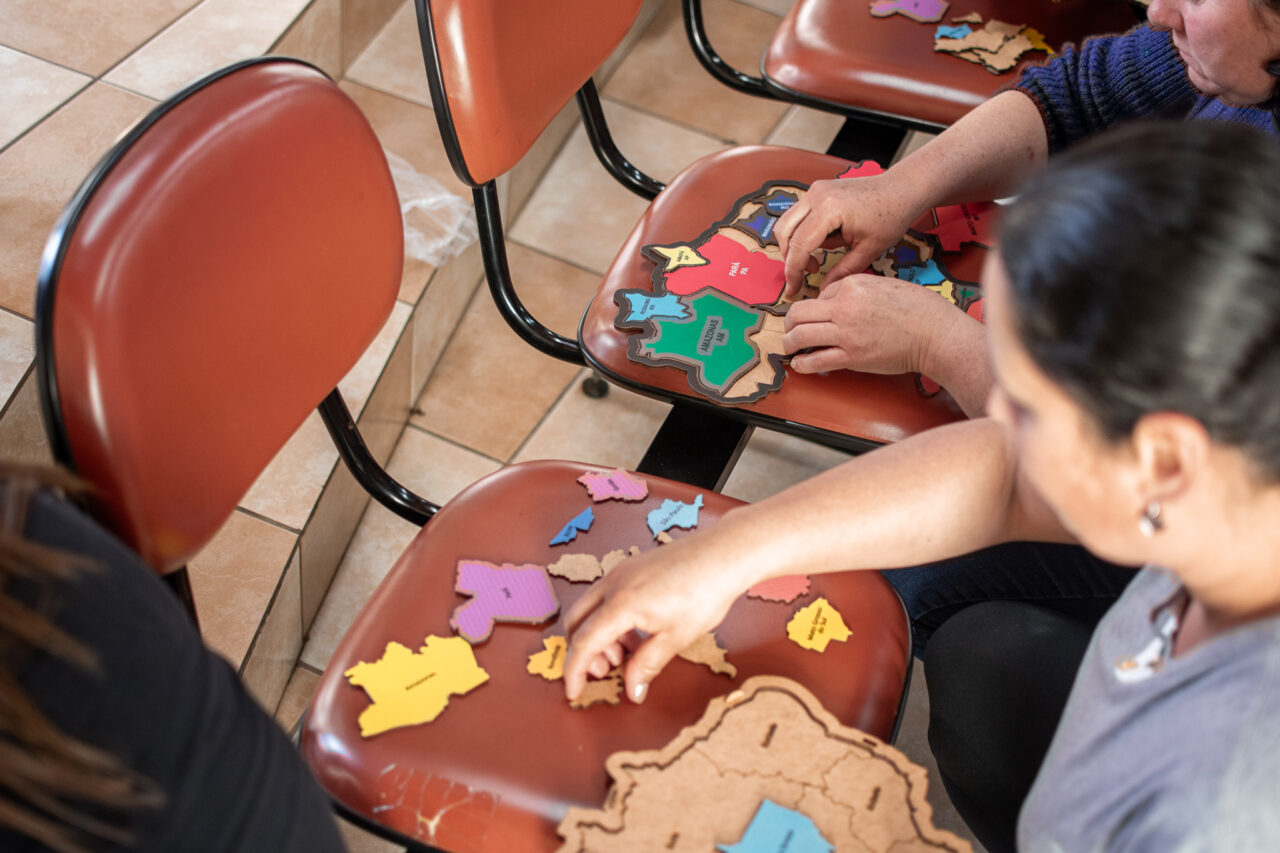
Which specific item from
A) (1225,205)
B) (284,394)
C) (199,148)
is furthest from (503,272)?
(1225,205)

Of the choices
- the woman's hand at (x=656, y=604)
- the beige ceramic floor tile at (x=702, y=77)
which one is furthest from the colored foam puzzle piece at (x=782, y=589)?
the beige ceramic floor tile at (x=702, y=77)

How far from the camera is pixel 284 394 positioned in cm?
99

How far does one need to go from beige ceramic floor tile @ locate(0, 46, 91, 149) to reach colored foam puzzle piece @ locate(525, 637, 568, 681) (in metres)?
1.30

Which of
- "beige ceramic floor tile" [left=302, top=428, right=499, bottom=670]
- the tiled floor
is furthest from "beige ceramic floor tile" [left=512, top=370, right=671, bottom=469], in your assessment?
"beige ceramic floor tile" [left=302, top=428, right=499, bottom=670]

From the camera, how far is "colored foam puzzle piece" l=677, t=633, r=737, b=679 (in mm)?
979

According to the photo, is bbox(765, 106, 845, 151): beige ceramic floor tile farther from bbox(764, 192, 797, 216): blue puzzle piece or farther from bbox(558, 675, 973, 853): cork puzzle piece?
bbox(558, 675, 973, 853): cork puzzle piece

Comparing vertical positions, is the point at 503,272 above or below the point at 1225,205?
below

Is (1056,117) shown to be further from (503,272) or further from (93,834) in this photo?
(93,834)

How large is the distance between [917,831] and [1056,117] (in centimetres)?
90

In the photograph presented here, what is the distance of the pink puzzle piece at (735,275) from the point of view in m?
1.27

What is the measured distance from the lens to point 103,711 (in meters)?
0.59

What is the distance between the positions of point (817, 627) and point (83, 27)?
1693mm

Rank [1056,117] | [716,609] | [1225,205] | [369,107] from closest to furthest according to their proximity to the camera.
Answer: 1. [1225,205]
2. [716,609]
3. [1056,117]
4. [369,107]

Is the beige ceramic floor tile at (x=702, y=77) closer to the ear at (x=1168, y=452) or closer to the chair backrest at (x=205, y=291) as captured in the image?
the chair backrest at (x=205, y=291)
